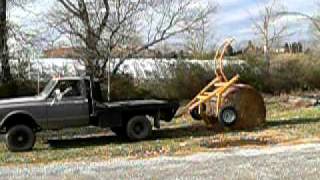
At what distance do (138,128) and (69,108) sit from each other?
2063mm

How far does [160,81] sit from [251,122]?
14.8m

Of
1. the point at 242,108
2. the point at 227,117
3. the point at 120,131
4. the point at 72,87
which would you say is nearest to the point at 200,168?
the point at 72,87

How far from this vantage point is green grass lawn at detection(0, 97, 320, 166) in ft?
50.7

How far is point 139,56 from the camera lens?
34469mm

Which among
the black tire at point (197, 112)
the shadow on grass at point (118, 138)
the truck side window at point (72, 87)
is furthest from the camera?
the black tire at point (197, 112)

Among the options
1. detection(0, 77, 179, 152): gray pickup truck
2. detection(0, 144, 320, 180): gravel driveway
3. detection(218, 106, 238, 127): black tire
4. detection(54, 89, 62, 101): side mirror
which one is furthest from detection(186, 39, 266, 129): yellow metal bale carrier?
detection(0, 144, 320, 180): gravel driveway

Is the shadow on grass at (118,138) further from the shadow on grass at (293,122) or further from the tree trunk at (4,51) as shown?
the tree trunk at (4,51)

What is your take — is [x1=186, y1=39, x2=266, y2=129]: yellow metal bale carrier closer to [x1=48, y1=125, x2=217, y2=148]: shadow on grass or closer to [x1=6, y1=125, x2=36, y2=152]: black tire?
[x1=48, y1=125, x2=217, y2=148]: shadow on grass

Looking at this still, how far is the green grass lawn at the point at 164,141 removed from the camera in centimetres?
1546

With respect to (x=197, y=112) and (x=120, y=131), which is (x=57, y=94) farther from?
(x=197, y=112)

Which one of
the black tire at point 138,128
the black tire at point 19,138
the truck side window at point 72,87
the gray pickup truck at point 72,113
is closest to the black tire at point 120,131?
the gray pickup truck at point 72,113

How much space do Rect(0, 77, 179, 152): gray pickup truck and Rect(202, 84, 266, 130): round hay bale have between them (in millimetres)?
1862

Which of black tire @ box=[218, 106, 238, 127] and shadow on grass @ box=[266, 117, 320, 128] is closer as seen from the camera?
black tire @ box=[218, 106, 238, 127]

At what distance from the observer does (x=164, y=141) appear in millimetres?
17656
